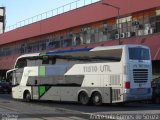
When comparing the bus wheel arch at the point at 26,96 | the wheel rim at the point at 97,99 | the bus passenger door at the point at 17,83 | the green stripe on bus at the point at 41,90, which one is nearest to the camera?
the wheel rim at the point at 97,99

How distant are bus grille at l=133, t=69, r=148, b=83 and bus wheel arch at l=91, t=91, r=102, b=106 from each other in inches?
91.7

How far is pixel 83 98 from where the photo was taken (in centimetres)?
2644

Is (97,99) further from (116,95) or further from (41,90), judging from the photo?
(41,90)

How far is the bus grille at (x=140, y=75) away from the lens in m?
24.5

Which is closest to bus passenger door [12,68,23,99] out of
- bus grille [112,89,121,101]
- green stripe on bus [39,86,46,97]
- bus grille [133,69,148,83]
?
green stripe on bus [39,86,46,97]

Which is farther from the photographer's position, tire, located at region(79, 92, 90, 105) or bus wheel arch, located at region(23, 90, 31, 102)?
bus wheel arch, located at region(23, 90, 31, 102)

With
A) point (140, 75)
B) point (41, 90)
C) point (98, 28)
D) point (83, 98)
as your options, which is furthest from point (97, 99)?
point (98, 28)

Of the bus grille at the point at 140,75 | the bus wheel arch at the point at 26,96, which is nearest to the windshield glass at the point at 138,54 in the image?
the bus grille at the point at 140,75

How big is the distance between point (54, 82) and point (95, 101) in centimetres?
362

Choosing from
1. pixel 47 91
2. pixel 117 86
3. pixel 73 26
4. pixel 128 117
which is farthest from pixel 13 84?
pixel 73 26

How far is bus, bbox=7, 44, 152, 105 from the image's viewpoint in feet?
79.5

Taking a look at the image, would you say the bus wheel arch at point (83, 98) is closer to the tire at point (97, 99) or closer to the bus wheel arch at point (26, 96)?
the tire at point (97, 99)

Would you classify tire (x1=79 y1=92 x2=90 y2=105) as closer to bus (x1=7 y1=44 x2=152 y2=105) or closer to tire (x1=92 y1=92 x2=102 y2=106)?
bus (x1=7 y1=44 x2=152 y2=105)

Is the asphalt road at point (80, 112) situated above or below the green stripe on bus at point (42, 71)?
below
